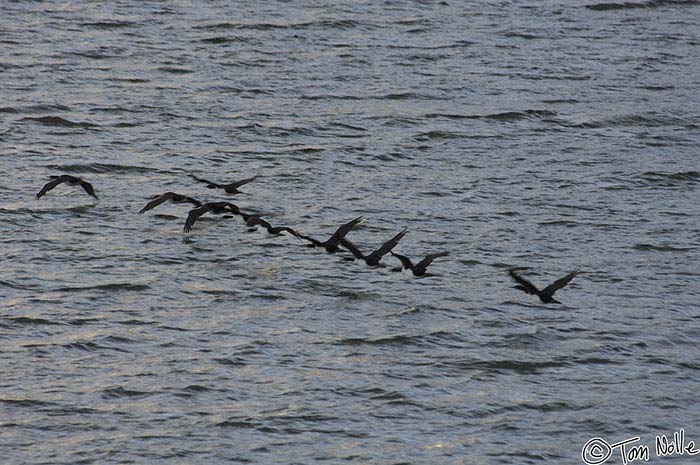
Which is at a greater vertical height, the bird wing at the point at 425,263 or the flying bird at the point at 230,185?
the flying bird at the point at 230,185

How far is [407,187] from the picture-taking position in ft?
69.2

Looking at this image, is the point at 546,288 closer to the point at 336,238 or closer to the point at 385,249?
the point at 385,249

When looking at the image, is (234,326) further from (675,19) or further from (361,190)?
(675,19)

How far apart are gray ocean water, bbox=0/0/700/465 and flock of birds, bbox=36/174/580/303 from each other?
0.17 m

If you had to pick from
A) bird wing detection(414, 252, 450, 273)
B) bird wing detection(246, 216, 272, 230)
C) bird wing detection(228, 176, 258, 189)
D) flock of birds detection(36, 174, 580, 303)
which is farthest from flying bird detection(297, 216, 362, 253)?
bird wing detection(228, 176, 258, 189)

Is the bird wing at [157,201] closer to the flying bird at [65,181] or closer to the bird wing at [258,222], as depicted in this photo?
the flying bird at [65,181]

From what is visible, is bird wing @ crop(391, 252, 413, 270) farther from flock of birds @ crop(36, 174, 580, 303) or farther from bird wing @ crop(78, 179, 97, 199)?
bird wing @ crop(78, 179, 97, 199)

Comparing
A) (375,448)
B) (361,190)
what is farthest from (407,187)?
(375,448)

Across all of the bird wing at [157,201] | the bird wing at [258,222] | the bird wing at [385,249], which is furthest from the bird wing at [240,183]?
the bird wing at [385,249]

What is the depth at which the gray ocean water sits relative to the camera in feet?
46.9

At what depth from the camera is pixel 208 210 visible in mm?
19031

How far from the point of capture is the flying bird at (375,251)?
17.5m

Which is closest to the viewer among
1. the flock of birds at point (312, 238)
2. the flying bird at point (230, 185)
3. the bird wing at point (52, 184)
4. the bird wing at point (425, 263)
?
the flock of birds at point (312, 238)

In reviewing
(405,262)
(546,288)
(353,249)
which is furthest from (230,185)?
(546,288)
